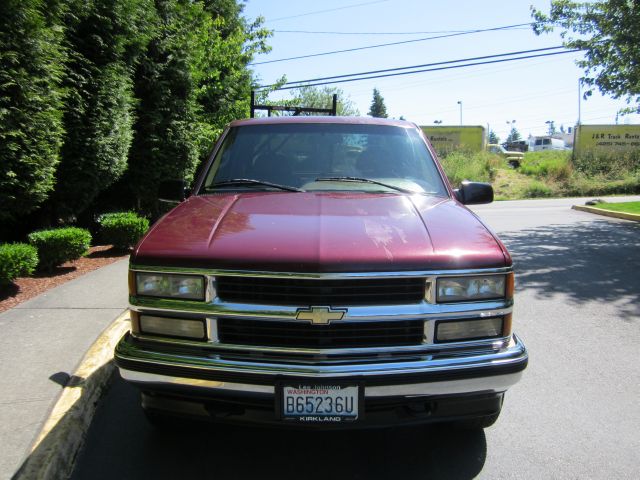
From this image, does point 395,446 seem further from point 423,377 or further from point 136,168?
point 136,168

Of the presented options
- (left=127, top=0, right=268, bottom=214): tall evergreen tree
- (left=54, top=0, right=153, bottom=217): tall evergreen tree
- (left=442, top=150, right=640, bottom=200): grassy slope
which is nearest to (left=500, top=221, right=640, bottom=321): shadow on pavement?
(left=54, top=0, right=153, bottom=217): tall evergreen tree

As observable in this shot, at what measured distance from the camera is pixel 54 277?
702cm

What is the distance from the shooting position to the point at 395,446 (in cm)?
314

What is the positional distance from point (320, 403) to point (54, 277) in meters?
5.74

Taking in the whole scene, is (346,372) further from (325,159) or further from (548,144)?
(548,144)

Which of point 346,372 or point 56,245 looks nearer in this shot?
point 346,372

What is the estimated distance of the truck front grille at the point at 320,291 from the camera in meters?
2.51

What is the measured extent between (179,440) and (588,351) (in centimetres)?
356

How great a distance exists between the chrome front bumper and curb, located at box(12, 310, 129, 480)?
2.15ft

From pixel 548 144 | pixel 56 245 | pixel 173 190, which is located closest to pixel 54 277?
pixel 56 245

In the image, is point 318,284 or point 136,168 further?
point 136,168

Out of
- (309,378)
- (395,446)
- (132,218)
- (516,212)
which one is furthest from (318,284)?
(516,212)

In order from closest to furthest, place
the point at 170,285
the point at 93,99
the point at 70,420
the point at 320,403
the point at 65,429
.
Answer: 1. the point at 320,403
2. the point at 170,285
3. the point at 65,429
4. the point at 70,420
5. the point at 93,99

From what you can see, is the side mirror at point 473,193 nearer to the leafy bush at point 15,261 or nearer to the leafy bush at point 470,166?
the leafy bush at point 15,261
